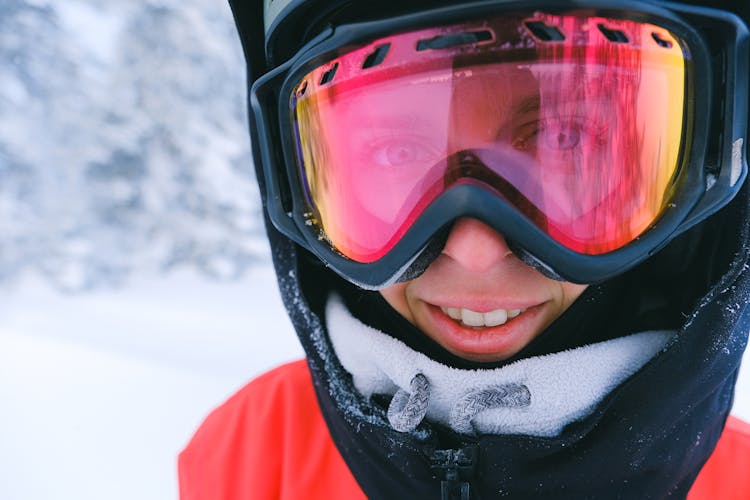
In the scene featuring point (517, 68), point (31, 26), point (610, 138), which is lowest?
point (610, 138)

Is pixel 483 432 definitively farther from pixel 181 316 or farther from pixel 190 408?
pixel 181 316

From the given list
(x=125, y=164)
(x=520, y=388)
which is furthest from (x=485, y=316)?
(x=125, y=164)

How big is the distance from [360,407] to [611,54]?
780mm

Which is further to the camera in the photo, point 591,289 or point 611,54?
point 591,289

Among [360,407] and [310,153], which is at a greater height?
[310,153]

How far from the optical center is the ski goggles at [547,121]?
2.79 ft

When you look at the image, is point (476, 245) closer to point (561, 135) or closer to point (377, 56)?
point (561, 135)

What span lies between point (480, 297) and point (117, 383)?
11.0 ft

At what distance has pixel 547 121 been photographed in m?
0.87

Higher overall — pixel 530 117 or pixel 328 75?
pixel 328 75

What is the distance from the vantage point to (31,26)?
729cm

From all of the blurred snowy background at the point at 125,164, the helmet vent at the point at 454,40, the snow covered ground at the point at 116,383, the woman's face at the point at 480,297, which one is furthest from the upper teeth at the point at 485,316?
the blurred snowy background at the point at 125,164

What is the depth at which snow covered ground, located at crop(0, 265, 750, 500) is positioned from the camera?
2.68 meters

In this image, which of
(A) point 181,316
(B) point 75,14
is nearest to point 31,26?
(B) point 75,14
